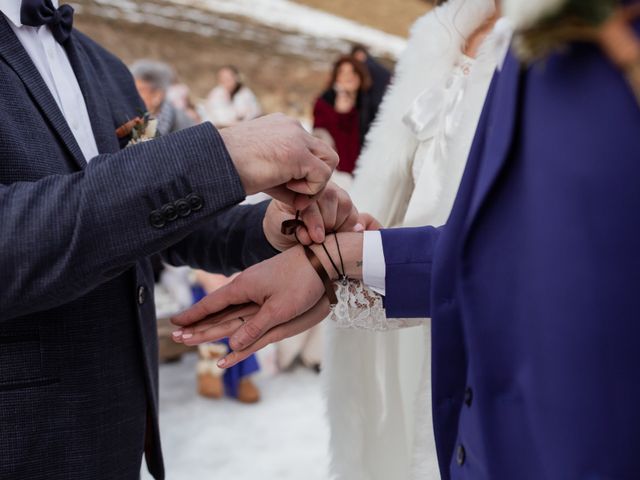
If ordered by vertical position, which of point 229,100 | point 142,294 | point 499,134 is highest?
point 499,134

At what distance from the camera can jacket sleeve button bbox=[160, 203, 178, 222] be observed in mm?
763

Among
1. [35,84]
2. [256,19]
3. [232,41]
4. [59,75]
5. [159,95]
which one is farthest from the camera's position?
[232,41]

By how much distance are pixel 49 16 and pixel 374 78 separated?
3.88m

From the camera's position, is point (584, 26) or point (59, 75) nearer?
point (584, 26)

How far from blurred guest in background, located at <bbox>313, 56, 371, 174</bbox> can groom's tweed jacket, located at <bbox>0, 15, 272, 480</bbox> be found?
3288 mm

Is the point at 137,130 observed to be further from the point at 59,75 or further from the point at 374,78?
the point at 374,78

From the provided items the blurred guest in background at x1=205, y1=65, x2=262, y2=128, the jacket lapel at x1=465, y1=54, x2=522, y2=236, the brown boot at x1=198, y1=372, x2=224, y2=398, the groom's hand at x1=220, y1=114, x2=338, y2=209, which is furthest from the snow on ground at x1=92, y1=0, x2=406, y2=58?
the jacket lapel at x1=465, y1=54, x2=522, y2=236

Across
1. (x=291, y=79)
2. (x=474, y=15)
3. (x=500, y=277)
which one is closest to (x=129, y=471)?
(x=500, y=277)

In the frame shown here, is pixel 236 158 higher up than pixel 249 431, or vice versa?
pixel 236 158

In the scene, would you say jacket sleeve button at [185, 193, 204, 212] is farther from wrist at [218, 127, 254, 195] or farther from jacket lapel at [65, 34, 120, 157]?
jacket lapel at [65, 34, 120, 157]

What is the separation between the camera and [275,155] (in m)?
0.83

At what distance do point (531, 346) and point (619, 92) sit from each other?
0.73 ft

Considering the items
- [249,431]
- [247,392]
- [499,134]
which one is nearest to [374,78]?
[247,392]

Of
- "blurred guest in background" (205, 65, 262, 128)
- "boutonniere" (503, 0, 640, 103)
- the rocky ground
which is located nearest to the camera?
"boutonniere" (503, 0, 640, 103)
